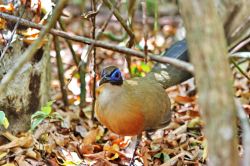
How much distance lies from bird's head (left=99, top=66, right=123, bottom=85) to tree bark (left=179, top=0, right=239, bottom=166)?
1852 mm

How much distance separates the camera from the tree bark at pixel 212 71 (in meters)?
2.02

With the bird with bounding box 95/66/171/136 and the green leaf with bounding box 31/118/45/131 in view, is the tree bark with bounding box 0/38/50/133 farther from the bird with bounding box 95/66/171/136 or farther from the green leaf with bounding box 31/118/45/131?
the bird with bounding box 95/66/171/136

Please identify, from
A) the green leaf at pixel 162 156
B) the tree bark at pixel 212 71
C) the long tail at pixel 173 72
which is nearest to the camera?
the tree bark at pixel 212 71

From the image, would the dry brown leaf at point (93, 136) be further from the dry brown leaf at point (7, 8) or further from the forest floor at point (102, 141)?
the dry brown leaf at point (7, 8)

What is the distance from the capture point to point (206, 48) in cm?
202

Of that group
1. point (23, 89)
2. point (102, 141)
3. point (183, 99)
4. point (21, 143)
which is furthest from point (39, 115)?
point (183, 99)

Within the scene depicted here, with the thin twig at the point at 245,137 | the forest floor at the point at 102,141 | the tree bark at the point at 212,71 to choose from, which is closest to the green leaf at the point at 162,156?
the forest floor at the point at 102,141

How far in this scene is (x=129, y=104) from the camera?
3.85 metres

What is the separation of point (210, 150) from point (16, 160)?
6.89 ft

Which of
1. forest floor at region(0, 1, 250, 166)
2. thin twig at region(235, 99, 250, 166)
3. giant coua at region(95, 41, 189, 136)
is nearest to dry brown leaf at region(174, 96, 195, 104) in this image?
forest floor at region(0, 1, 250, 166)

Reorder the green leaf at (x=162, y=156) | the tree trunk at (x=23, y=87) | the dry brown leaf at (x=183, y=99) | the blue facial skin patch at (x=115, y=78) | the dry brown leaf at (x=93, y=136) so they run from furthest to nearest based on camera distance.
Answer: the dry brown leaf at (x=183, y=99), the dry brown leaf at (x=93, y=136), the green leaf at (x=162, y=156), the tree trunk at (x=23, y=87), the blue facial skin patch at (x=115, y=78)

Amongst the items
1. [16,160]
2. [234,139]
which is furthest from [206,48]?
[16,160]

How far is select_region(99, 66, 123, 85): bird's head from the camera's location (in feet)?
12.7

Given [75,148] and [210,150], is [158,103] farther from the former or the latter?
[210,150]
